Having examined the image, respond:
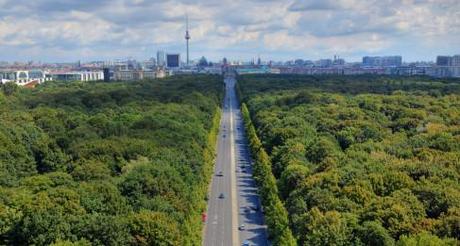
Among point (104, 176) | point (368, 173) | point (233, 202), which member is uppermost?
point (368, 173)

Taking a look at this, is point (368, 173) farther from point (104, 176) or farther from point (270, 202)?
point (104, 176)

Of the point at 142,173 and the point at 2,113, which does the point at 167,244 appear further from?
the point at 2,113

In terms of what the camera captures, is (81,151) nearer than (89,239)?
No

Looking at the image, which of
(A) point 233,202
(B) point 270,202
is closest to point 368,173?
(B) point 270,202

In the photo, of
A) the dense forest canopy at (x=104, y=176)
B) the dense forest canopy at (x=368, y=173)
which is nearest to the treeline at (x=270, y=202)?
the dense forest canopy at (x=368, y=173)

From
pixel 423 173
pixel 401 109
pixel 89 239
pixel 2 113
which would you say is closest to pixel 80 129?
pixel 2 113

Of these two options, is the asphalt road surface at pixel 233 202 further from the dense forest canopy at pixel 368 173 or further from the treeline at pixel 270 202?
the dense forest canopy at pixel 368 173

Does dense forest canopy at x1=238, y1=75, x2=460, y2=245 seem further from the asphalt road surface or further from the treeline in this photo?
the asphalt road surface
